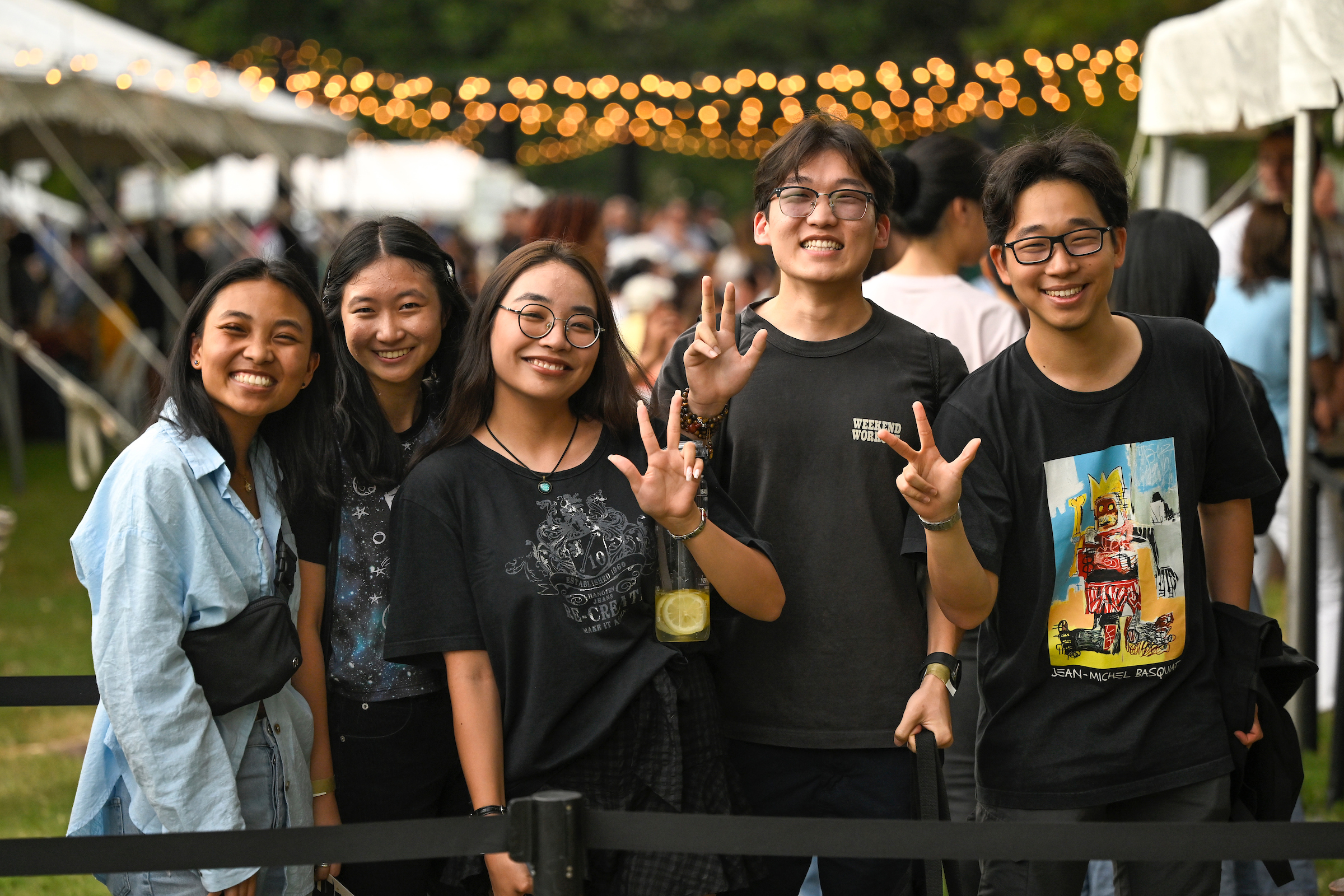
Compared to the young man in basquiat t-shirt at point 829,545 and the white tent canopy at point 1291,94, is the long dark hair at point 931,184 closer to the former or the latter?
the young man in basquiat t-shirt at point 829,545

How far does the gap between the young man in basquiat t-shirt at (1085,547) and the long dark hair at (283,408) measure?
1225 millimetres

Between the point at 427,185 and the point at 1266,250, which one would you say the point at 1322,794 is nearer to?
→ the point at 1266,250

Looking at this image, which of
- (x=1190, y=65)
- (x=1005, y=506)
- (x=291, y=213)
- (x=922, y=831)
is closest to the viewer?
(x=922, y=831)

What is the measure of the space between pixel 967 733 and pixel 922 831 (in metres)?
1.17

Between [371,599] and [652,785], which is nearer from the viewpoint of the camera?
[652,785]

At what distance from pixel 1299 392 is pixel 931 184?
71.4 inches

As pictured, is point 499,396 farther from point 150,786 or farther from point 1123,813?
point 1123,813

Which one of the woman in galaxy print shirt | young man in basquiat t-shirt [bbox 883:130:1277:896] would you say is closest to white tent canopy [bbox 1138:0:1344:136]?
young man in basquiat t-shirt [bbox 883:130:1277:896]

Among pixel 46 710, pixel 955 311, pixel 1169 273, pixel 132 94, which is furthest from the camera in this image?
pixel 132 94

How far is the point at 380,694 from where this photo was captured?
2670mm

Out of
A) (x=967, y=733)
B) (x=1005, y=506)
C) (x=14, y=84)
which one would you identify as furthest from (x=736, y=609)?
(x=14, y=84)

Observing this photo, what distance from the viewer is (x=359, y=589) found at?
106 inches

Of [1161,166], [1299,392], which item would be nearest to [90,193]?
[1161,166]

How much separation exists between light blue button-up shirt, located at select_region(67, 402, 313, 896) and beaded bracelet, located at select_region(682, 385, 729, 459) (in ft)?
2.84
